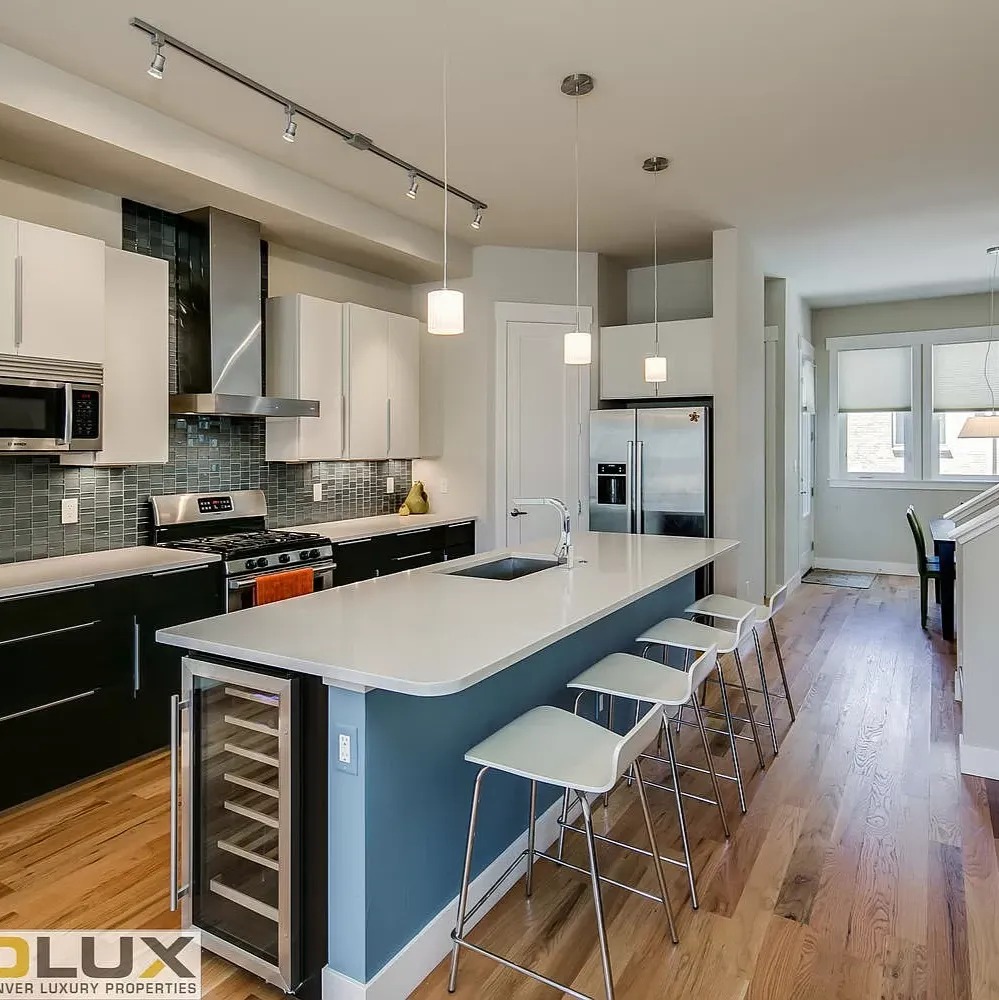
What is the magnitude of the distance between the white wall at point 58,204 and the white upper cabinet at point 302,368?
0.99m

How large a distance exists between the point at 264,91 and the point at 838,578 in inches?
278

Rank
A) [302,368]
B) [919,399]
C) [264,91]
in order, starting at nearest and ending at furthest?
[264,91] → [302,368] → [919,399]

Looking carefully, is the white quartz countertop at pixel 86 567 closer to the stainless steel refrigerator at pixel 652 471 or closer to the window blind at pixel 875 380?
the stainless steel refrigerator at pixel 652 471

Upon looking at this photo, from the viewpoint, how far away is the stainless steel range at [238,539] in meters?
3.74

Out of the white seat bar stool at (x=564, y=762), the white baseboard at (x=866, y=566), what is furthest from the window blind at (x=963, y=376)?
the white seat bar stool at (x=564, y=762)

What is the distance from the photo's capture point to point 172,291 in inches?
160

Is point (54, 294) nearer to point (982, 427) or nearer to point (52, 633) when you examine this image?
point (52, 633)

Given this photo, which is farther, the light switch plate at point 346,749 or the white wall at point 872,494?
the white wall at point 872,494

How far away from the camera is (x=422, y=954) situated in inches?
79.1

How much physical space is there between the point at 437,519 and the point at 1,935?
348 cm

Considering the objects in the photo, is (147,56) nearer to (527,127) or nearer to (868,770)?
(527,127)

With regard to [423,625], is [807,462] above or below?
above

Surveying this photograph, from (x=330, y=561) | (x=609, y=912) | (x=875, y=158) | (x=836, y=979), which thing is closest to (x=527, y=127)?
(x=875, y=158)

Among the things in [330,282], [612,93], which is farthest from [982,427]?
[330,282]
